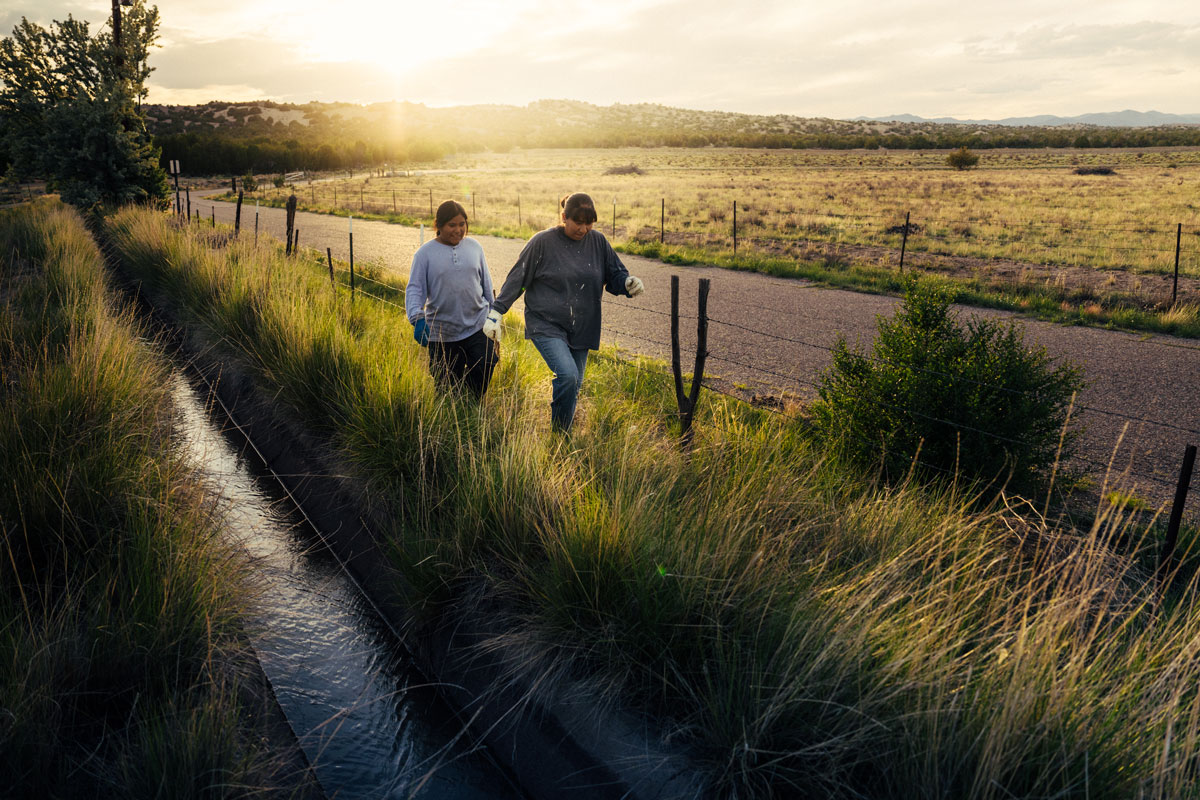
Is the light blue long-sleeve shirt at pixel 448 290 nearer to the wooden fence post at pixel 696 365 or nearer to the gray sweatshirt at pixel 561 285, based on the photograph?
the gray sweatshirt at pixel 561 285

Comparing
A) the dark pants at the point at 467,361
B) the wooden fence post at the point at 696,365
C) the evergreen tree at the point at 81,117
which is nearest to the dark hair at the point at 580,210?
the wooden fence post at the point at 696,365

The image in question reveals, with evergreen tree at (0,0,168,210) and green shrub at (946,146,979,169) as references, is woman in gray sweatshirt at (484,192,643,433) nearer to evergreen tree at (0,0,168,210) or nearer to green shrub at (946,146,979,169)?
evergreen tree at (0,0,168,210)

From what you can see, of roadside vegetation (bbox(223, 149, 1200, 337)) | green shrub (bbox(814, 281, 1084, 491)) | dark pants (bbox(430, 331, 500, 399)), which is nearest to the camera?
green shrub (bbox(814, 281, 1084, 491))

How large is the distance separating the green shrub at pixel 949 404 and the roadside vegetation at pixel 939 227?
2.11 ft

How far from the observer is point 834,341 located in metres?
10.2

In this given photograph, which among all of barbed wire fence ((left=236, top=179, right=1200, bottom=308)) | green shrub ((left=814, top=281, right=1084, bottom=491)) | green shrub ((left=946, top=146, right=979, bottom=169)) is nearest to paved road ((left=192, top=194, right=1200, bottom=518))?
green shrub ((left=814, top=281, right=1084, bottom=491))

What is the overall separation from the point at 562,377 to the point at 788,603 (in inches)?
105

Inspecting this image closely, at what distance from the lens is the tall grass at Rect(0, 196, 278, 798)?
9.21 feet

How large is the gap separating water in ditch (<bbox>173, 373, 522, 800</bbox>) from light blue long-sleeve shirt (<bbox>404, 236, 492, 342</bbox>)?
180 centimetres

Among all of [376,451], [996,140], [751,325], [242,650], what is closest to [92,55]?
[751,325]

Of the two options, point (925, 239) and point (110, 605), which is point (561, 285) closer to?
point (110, 605)

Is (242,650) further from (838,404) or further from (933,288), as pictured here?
(933,288)

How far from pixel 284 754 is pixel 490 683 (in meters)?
0.94

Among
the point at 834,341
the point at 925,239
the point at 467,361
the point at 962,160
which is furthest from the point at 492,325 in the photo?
the point at 962,160
